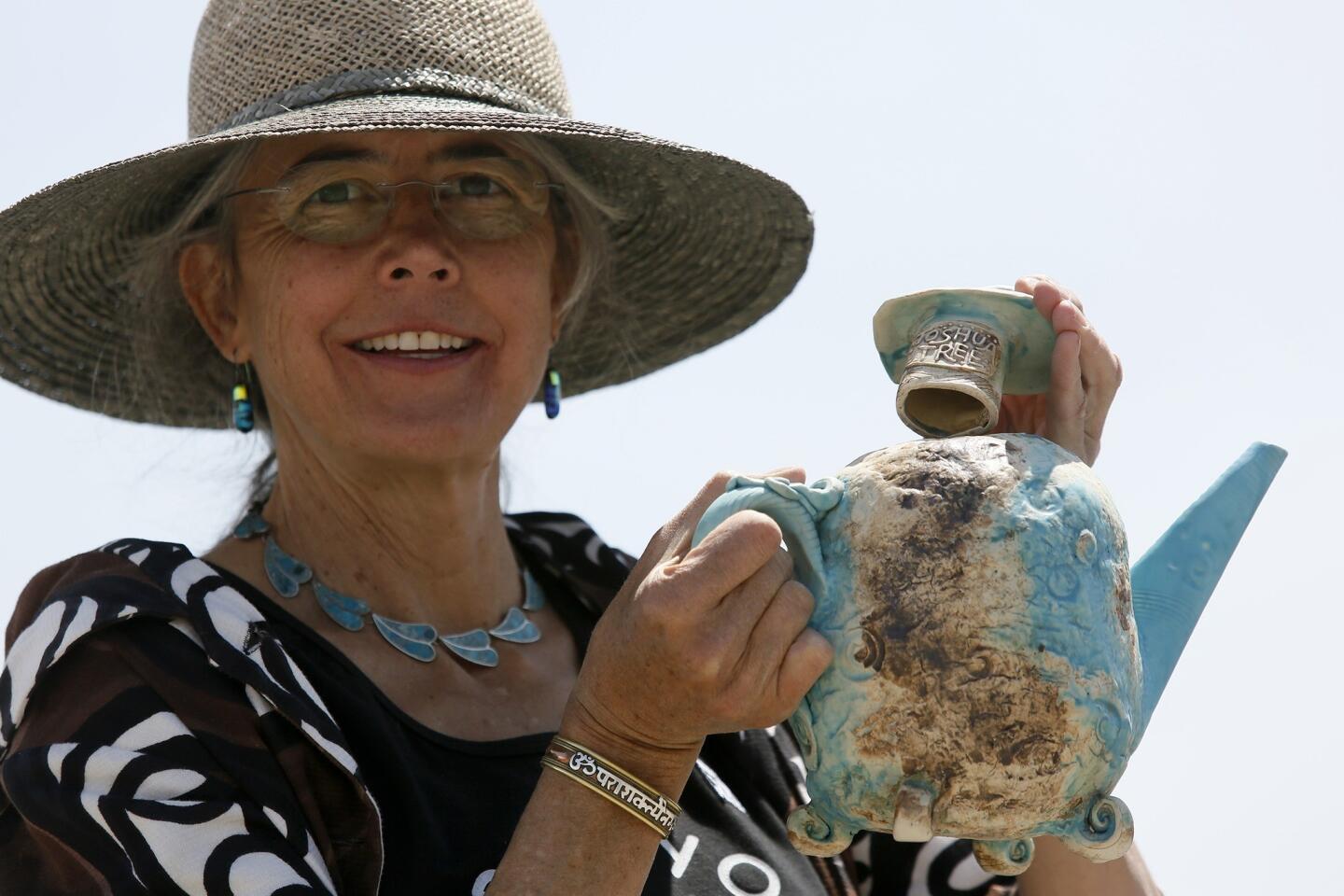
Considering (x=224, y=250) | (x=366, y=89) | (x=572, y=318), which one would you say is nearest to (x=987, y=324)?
(x=366, y=89)

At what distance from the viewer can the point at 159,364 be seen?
296cm

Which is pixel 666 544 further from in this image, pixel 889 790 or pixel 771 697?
pixel 889 790

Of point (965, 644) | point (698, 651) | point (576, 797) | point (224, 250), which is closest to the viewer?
point (965, 644)

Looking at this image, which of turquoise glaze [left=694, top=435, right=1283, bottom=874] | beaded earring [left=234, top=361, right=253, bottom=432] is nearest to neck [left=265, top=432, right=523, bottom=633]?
beaded earring [left=234, top=361, right=253, bottom=432]

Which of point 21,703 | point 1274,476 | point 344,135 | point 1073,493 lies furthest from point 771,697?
point 344,135

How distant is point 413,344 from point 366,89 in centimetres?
37

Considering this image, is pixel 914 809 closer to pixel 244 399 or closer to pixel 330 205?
pixel 330 205

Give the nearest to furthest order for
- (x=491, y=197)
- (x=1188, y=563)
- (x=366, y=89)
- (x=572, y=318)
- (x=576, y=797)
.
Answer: (x=576, y=797) < (x=1188, y=563) < (x=366, y=89) < (x=491, y=197) < (x=572, y=318)

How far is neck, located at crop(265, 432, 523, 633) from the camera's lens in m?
2.62

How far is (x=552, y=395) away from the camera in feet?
9.91

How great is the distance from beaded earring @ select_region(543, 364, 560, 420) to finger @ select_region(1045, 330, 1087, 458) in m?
1.10

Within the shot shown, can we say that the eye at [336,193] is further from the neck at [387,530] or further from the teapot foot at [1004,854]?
the teapot foot at [1004,854]

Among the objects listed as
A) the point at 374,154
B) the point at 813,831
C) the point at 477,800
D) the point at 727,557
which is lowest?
the point at 477,800

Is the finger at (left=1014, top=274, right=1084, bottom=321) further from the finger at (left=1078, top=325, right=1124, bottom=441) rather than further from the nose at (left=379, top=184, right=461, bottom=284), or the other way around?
the nose at (left=379, top=184, right=461, bottom=284)
